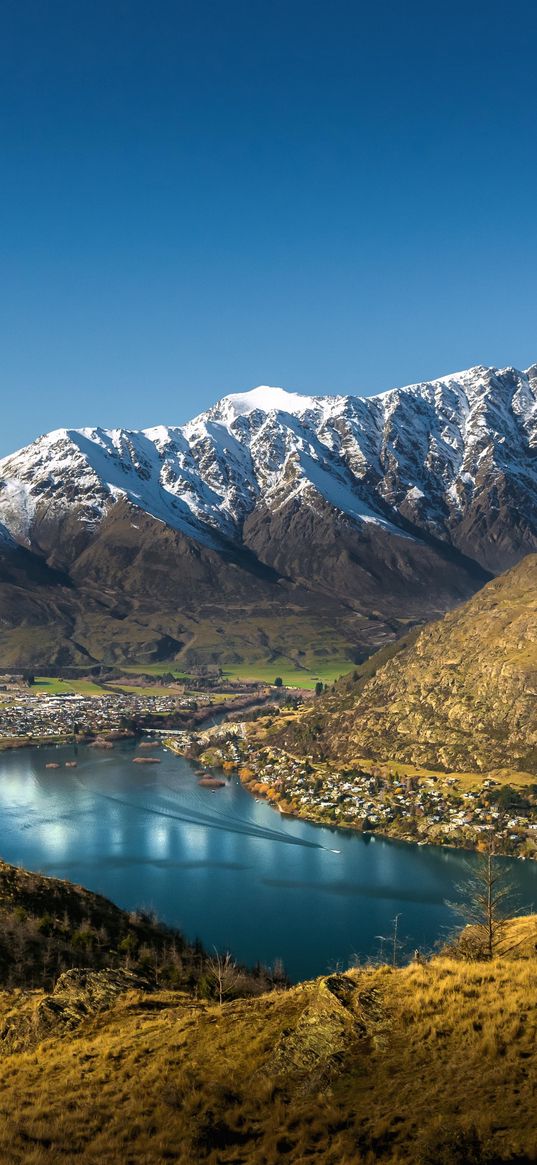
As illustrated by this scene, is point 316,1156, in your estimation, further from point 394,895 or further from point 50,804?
point 50,804

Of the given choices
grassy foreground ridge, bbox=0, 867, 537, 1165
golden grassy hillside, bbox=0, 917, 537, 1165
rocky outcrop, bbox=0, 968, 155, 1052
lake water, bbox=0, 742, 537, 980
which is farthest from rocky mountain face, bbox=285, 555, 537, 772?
golden grassy hillside, bbox=0, 917, 537, 1165

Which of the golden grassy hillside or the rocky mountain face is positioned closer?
the golden grassy hillside

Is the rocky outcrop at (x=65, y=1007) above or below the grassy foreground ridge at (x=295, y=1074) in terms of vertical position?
below

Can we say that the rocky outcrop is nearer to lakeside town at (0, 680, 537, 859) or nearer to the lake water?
the lake water

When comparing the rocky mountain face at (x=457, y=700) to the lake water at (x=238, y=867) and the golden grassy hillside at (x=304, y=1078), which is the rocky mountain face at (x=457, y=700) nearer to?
the lake water at (x=238, y=867)

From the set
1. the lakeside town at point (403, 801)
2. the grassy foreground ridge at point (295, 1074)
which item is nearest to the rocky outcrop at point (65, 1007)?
the grassy foreground ridge at point (295, 1074)

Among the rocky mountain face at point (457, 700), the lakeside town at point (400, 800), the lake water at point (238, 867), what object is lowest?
the lake water at point (238, 867)

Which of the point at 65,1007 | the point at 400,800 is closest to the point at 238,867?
the point at 400,800

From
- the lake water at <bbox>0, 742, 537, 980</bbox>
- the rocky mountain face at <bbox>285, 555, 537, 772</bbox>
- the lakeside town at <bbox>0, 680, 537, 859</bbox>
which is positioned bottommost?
the lake water at <bbox>0, 742, 537, 980</bbox>
